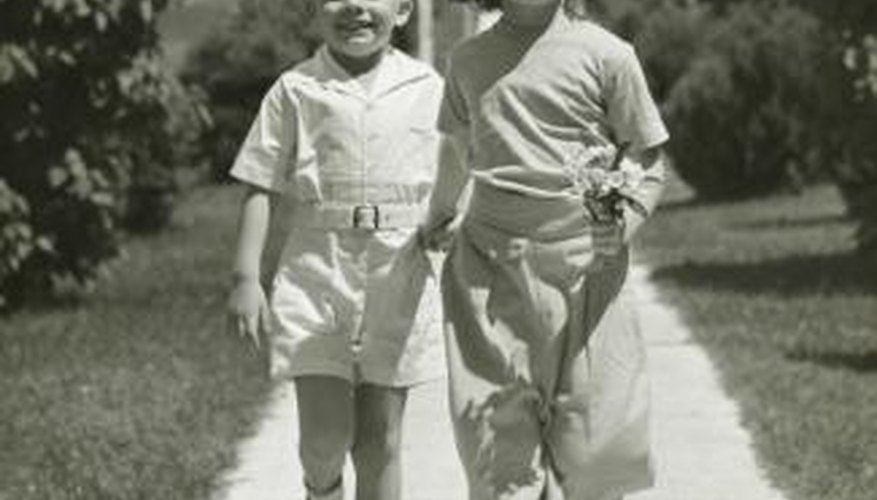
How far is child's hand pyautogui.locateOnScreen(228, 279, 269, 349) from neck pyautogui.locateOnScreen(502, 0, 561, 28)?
900 mm

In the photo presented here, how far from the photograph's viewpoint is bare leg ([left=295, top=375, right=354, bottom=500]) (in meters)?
5.28

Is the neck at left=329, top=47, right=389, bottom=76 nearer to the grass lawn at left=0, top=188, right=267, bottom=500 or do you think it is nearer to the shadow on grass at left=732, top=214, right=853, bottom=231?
the grass lawn at left=0, top=188, right=267, bottom=500

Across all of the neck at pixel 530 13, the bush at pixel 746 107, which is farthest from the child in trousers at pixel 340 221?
the bush at pixel 746 107

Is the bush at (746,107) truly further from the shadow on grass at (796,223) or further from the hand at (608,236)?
the hand at (608,236)

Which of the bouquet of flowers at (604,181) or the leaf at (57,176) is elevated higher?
the bouquet of flowers at (604,181)

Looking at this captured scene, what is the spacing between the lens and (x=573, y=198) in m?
4.75

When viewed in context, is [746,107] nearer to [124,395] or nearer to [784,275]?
[784,275]

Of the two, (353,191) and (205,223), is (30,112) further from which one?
(205,223)

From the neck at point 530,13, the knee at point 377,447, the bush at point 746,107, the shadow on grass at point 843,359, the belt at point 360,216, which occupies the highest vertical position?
the neck at point 530,13

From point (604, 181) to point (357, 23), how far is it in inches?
34.6

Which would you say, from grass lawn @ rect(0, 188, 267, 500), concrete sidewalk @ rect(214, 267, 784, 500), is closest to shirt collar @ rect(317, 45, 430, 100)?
concrete sidewalk @ rect(214, 267, 784, 500)

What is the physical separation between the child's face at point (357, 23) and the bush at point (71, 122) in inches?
285

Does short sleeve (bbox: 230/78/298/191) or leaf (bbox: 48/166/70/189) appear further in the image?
leaf (bbox: 48/166/70/189)

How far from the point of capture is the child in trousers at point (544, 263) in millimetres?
4781
